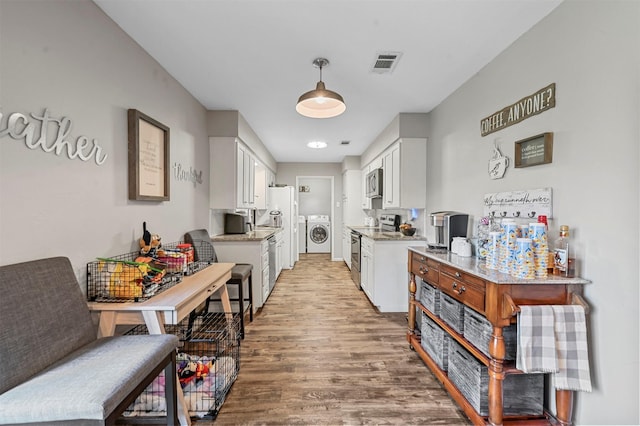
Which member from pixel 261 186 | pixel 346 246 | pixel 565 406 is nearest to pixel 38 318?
pixel 565 406

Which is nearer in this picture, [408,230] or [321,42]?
[321,42]

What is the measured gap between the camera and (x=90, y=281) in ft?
5.34

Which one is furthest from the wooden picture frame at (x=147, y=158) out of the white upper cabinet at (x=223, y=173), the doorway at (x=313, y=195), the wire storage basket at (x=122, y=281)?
the doorway at (x=313, y=195)

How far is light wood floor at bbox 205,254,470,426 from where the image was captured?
1746mm

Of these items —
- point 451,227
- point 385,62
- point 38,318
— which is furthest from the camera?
point 451,227

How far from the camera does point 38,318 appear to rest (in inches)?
46.6

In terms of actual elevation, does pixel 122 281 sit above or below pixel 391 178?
below

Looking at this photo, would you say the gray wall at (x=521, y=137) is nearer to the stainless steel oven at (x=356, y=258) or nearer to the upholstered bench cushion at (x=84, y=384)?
the upholstered bench cushion at (x=84, y=384)

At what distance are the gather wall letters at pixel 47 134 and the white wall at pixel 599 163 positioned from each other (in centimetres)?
266

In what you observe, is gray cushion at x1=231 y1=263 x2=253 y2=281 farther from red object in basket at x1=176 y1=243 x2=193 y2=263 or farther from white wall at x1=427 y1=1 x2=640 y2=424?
white wall at x1=427 y1=1 x2=640 y2=424

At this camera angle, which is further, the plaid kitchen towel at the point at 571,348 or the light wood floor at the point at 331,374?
the light wood floor at the point at 331,374

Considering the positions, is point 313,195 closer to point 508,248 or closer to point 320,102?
point 320,102

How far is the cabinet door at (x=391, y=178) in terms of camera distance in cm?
364

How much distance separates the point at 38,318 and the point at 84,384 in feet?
1.24
